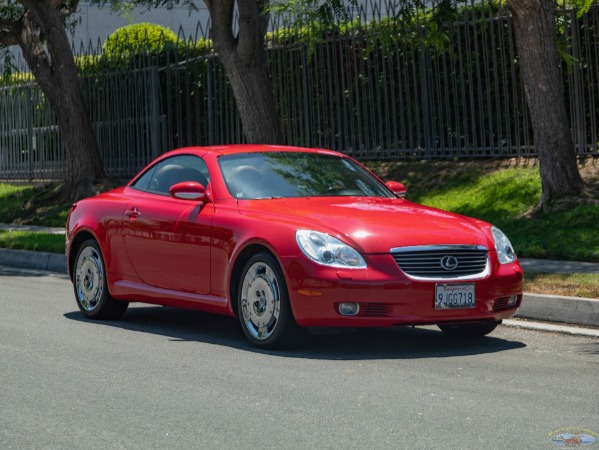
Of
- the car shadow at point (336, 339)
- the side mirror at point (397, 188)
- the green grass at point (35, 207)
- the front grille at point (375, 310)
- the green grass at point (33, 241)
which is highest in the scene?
the side mirror at point (397, 188)

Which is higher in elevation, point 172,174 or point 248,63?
point 248,63

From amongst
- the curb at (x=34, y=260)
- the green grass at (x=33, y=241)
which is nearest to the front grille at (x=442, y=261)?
the curb at (x=34, y=260)

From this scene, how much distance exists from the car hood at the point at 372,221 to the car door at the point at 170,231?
47 centimetres

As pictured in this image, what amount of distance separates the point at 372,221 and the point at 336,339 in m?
1.18

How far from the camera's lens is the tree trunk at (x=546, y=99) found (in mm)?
15391

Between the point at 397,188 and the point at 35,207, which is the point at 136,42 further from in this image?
the point at 397,188

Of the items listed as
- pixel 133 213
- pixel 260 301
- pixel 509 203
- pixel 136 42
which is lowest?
pixel 260 301

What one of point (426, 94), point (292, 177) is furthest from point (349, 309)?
point (426, 94)

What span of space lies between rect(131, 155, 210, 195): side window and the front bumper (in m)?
1.78

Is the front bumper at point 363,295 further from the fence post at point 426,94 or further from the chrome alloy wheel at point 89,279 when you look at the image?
the fence post at point 426,94

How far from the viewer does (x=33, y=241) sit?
59.8 ft

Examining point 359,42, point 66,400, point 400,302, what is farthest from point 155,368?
point 359,42

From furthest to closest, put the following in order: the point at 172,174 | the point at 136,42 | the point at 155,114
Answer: the point at 136,42 < the point at 155,114 < the point at 172,174

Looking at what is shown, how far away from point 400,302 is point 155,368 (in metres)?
1.73
